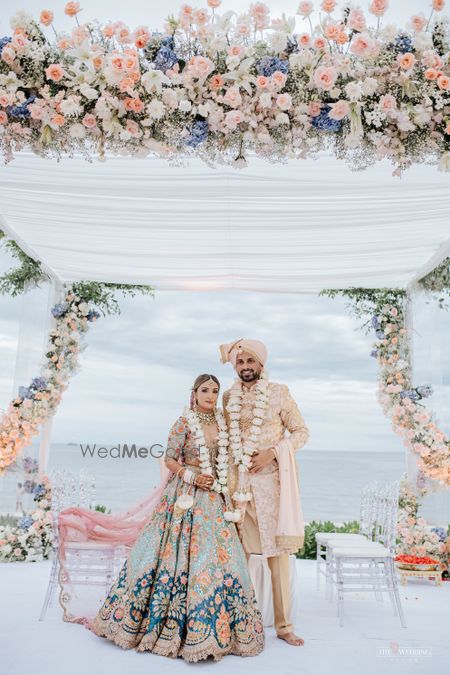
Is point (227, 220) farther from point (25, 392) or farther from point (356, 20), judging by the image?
point (25, 392)

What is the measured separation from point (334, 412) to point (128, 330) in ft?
32.9

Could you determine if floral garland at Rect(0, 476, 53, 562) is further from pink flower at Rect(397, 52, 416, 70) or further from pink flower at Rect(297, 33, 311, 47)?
pink flower at Rect(397, 52, 416, 70)

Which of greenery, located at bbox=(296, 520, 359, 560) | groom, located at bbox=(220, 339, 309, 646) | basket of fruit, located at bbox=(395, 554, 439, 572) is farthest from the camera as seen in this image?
greenery, located at bbox=(296, 520, 359, 560)

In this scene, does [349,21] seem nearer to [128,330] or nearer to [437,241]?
[437,241]

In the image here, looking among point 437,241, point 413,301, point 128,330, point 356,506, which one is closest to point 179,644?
point 437,241

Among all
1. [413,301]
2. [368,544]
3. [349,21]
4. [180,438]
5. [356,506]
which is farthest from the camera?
[356,506]

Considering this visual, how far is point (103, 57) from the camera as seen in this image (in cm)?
288

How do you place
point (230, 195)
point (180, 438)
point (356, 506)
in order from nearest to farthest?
point (180, 438)
point (230, 195)
point (356, 506)

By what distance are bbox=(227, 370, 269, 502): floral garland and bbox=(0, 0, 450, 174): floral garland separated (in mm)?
1962

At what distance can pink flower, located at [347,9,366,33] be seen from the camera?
9.15 ft

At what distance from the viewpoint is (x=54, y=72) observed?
112 inches

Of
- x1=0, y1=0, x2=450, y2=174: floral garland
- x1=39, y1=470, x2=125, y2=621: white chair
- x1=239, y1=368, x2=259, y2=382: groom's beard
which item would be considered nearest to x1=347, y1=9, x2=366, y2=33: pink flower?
x1=0, y1=0, x2=450, y2=174: floral garland

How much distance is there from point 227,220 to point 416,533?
168 inches

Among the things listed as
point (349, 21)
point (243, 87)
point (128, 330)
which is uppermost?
point (128, 330)
